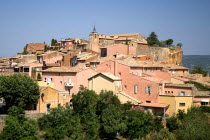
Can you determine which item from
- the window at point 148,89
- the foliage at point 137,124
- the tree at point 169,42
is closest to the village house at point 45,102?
the foliage at point 137,124

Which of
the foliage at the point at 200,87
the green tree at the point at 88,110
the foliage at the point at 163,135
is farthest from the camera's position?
the foliage at the point at 200,87

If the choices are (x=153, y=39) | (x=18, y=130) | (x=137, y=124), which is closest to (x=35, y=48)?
(x=153, y=39)

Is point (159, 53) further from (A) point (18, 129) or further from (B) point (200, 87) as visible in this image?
(A) point (18, 129)

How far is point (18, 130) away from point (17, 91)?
251 inches

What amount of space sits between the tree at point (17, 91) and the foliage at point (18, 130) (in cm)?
369

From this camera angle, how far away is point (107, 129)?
30.6m

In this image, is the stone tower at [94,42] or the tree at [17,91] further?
the stone tower at [94,42]

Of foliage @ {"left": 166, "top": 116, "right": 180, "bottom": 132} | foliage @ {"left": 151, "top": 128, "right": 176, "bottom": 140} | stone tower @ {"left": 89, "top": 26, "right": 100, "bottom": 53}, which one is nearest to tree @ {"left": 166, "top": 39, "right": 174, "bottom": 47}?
stone tower @ {"left": 89, "top": 26, "right": 100, "bottom": 53}

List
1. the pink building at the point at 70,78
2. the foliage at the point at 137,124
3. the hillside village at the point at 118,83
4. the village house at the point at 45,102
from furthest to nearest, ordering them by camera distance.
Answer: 1. the pink building at the point at 70,78
2. the hillside village at the point at 118,83
3. the village house at the point at 45,102
4. the foliage at the point at 137,124

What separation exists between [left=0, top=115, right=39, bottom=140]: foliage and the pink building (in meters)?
11.1

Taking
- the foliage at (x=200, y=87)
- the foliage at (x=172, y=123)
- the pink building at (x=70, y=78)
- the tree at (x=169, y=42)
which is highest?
the tree at (x=169, y=42)

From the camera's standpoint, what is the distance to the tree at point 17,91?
31.9 meters

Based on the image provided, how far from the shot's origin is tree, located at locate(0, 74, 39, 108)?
105 feet

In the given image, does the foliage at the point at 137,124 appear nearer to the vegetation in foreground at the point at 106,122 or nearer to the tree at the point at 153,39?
the vegetation in foreground at the point at 106,122
